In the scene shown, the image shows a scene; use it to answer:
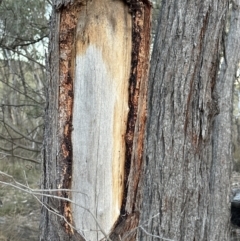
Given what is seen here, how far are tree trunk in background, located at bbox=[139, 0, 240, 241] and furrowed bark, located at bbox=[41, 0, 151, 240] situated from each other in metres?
1.29

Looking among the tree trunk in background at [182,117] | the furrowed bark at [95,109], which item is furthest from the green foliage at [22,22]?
the furrowed bark at [95,109]

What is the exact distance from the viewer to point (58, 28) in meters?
1.96

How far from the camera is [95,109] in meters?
1.97

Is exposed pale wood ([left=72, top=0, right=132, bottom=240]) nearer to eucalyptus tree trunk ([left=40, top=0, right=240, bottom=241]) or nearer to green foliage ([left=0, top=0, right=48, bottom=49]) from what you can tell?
eucalyptus tree trunk ([left=40, top=0, right=240, bottom=241])

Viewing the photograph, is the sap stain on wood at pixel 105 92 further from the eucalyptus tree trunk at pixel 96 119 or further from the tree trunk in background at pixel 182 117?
the tree trunk in background at pixel 182 117

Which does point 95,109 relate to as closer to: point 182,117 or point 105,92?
point 105,92

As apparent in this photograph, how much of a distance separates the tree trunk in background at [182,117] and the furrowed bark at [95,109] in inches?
50.9

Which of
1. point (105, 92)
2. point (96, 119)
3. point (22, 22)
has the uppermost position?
point (22, 22)

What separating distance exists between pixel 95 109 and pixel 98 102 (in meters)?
0.03

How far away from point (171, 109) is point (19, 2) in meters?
3.51

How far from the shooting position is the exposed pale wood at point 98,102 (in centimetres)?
197

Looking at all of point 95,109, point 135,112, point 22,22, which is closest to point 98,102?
point 95,109

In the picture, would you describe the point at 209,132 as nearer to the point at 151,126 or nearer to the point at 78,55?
the point at 151,126

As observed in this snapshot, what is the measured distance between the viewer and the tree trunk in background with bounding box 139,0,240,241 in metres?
3.29
